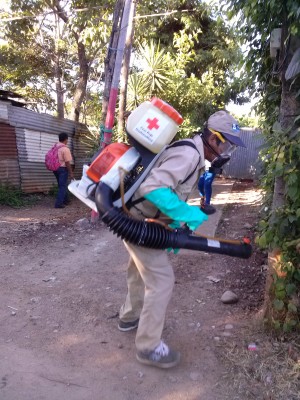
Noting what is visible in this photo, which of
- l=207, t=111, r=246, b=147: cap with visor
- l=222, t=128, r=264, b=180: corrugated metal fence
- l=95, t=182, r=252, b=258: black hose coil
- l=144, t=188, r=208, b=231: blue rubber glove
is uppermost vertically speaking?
l=207, t=111, r=246, b=147: cap with visor

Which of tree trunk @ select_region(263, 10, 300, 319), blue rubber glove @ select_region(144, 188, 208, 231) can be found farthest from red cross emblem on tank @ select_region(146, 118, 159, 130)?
tree trunk @ select_region(263, 10, 300, 319)

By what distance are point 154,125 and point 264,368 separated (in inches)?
68.6

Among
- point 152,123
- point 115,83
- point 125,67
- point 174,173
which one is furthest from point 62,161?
point 174,173

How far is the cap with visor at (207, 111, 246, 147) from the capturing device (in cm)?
258

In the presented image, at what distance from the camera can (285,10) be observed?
2553 millimetres

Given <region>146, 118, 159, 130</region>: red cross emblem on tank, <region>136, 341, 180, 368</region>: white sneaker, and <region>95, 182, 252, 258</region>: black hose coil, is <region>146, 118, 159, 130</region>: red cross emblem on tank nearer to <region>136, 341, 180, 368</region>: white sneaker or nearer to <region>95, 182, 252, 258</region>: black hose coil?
<region>95, 182, 252, 258</region>: black hose coil

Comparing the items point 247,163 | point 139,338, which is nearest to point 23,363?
point 139,338

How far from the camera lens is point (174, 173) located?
2312 millimetres

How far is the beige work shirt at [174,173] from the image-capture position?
2309 millimetres

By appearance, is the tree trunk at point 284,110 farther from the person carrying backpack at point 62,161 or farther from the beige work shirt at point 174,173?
the person carrying backpack at point 62,161

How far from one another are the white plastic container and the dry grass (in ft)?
5.02

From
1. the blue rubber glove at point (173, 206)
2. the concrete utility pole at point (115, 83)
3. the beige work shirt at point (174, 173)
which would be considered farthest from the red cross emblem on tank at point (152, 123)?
the concrete utility pole at point (115, 83)

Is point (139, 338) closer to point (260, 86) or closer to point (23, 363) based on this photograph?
point (23, 363)

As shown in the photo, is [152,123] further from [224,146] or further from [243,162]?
[243,162]
